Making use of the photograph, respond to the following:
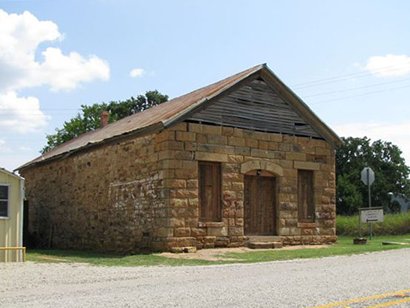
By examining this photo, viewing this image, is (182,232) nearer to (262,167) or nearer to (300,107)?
(262,167)

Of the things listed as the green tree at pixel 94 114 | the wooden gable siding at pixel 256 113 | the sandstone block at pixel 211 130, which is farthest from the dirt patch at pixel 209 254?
the green tree at pixel 94 114

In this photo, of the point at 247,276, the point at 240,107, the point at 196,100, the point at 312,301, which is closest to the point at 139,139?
the point at 196,100

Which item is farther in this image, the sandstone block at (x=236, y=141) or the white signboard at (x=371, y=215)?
the white signboard at (x=371, y=215)

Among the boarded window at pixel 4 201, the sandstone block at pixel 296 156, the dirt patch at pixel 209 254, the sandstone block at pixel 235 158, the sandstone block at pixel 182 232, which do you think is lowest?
the dirt patch at pixel 209 254

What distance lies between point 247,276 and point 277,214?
379 inches

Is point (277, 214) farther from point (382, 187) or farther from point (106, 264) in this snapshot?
point (382, 187)

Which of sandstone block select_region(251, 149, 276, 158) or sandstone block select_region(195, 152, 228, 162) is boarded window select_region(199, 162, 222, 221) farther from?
sandstone block select_region(251, 149, 276, 158)

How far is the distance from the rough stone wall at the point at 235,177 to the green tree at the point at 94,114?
28246mm

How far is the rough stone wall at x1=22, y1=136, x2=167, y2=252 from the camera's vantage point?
19.0 m

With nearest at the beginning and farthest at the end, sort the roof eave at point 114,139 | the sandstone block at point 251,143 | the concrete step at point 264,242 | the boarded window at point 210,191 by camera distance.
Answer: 1. the roof eave at point 114,139
2. the boarded window at point 210,191
3. the concrete step at point 264,242
4. the sandstone block at point 251,143

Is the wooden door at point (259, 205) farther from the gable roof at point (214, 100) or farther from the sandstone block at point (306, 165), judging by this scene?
the gable roof at point (214, 100)

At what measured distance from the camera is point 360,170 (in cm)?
6022

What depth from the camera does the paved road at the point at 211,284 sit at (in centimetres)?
811

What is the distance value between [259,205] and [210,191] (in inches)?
88.6
